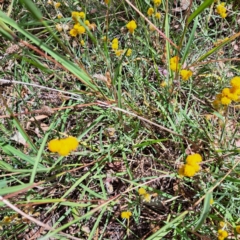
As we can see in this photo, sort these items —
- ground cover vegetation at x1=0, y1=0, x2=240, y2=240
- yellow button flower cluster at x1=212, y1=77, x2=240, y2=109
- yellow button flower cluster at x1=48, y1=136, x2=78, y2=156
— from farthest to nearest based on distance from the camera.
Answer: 1. ground cover vegetation at x1=0, y1=0, x2=240, y2=240
2. yellow button flower cluster at x1=212, y1=77, x2=240, y2=109
3. yellow button flower cluster at x1=48, y1=136, x2=78, y2=156

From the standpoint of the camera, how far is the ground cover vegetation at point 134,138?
126 centimetres

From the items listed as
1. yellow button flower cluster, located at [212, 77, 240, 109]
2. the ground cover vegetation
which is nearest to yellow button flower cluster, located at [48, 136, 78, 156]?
the ground cover vegetation

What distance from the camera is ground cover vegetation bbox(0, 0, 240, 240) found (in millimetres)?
1261

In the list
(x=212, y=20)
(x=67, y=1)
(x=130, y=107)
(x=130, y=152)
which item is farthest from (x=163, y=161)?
(x=67, y=1)

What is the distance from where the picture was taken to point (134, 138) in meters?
1.49

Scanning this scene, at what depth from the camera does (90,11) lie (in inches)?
71.4

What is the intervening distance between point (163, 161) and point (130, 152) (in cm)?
15

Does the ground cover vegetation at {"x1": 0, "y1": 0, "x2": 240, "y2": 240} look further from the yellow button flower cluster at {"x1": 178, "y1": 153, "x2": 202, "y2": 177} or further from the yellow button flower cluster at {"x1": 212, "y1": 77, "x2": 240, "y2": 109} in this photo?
the yellow button flower cluster at {"x1": 178, "y1": 153, "x2": 202, "y2": 177}

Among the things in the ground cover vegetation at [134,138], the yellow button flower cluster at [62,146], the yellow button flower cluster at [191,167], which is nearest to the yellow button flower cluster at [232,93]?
the ground cover vegetation at [134,138]

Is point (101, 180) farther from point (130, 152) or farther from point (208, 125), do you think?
point (208, 125)

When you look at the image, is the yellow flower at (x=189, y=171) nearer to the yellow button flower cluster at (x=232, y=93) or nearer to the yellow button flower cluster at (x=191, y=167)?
the yellow button flower cluster at (x=191, y=167)

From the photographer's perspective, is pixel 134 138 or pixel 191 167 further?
pixel 134 138

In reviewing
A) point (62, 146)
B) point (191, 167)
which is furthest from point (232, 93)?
point (62, 146)

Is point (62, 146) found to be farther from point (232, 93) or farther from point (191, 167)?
point (232, 93)
